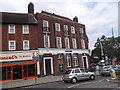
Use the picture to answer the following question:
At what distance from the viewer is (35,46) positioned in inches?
792

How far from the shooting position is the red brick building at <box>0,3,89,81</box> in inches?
730

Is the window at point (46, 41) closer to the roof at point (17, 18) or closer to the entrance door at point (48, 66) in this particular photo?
the entrance door at point (48, 66)

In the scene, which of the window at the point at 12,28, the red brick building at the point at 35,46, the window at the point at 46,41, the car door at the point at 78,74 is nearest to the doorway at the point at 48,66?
the red brick building at the point at 35,46

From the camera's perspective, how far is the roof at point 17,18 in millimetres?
19623

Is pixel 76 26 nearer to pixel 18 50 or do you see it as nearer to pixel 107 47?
pixel 18 50

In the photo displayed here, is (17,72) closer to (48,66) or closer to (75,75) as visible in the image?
(48,66)

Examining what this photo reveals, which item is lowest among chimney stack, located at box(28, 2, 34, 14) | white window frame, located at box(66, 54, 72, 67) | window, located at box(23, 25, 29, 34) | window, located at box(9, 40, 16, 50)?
white window frame, located at box(66, 54, 72, 67)

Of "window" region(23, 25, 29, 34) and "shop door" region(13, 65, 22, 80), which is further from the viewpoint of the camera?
"window" region(23, 25, 29, 34)

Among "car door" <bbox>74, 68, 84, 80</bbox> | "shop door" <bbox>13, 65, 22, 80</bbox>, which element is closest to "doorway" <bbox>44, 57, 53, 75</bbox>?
"shop door" <bbox>13, 65, 22, 80</bbox>

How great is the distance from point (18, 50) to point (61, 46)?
314 inches

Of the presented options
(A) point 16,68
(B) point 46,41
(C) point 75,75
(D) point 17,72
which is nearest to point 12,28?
(B) point 46,41

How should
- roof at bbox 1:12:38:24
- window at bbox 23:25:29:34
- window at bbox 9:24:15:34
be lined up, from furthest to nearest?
window at bbox 23:25:29:34, roof at bbox 1:12:38:24, window at bbox 9:24:15:34

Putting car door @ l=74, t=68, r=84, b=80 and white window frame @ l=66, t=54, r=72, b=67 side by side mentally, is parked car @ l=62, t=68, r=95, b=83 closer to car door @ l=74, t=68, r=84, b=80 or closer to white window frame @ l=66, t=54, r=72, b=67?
car door @ l=74, t=68, r=84, b=80

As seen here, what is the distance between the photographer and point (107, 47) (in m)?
51.7
